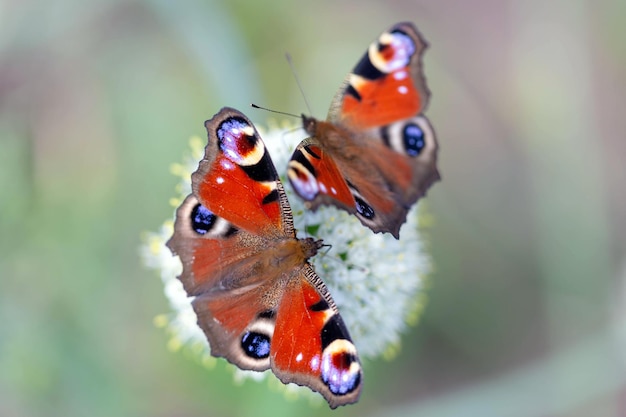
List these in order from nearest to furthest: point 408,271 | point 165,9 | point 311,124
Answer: point 311,124, point 408,271, point 165,9

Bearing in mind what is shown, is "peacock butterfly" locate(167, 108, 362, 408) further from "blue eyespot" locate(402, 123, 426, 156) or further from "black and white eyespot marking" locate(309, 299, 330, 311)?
"blue eyespot" locate(402, 123, 426, 156)

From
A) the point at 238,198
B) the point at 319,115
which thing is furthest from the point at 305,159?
the point at 319,115

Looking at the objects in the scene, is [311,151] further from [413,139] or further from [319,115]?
[319,115]

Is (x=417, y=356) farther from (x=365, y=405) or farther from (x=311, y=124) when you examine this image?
(x=311, y=124)

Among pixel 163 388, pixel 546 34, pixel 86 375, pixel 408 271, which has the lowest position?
pixel 163 388

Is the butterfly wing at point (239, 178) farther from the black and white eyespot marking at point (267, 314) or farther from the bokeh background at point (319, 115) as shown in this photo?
the bokeh background at point (319, 115)

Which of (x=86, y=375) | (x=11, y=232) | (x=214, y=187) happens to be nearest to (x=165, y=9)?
(x=11, y=232)

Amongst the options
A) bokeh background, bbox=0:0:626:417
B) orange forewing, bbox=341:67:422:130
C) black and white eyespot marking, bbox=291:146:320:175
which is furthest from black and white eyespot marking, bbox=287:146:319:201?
bokeh background, bbox=0:0:626:417
